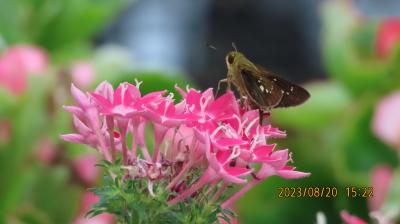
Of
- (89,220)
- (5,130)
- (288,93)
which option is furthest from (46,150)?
(288,93)

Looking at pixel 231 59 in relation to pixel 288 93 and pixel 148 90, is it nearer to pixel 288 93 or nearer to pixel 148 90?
pixel 288 93

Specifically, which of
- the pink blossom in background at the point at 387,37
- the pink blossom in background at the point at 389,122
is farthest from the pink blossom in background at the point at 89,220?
the pink blossom in background at the point at 387,37

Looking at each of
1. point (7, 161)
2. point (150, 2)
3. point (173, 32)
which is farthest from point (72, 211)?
point (150, 2)

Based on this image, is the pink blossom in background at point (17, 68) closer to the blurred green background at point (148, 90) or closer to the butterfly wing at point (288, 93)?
the blurred green background at point (148, 90)

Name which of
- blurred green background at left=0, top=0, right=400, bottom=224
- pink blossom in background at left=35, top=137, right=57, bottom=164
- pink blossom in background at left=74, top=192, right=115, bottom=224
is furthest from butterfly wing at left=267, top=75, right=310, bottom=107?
pink blossom in background at left=35, top=137, right=57, bottom=164

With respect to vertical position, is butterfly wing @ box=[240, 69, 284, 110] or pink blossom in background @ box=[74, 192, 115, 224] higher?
pink blossom in background @ box=[74, 192, 115, 224]

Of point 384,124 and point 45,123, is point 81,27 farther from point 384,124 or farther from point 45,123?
point 384,124

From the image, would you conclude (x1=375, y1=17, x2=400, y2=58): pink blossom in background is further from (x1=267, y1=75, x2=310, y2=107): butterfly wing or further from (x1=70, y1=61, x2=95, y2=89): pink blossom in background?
(x1=267, y1=75, x2=310, y2=107): butterfly wing
